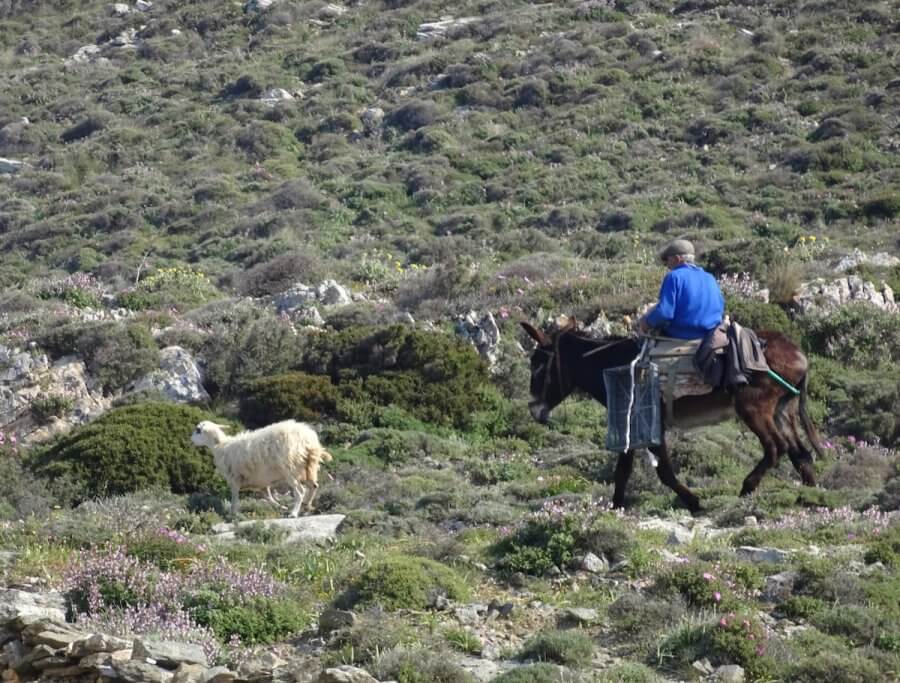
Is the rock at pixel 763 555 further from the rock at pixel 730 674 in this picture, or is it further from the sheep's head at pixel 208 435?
the sheep's head at pixel 208 435

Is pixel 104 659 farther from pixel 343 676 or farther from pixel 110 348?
pixel 110 348

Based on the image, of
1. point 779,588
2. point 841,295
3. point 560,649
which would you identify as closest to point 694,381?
point 779,588

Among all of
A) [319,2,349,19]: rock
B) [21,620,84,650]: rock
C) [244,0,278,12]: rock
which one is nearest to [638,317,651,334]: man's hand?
[21,620,84,650]: rock

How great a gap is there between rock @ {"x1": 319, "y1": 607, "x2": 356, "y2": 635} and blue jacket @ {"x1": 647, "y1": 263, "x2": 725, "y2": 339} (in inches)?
207

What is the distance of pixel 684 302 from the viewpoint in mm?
12484

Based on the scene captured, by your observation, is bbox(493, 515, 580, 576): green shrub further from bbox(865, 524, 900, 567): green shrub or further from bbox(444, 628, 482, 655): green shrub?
bbox(865, 524, 900, 567): green shrub

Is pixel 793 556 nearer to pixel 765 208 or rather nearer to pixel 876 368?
pixel 876 368

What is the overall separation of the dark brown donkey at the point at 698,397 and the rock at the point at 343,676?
A: 6070 mm

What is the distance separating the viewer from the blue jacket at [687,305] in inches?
487

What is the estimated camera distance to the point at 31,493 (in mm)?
14438

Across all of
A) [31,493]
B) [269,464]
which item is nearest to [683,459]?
[269,464]

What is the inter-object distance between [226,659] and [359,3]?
59449mm

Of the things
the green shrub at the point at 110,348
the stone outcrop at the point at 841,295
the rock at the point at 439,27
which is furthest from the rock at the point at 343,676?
the rock at the point at 439,27

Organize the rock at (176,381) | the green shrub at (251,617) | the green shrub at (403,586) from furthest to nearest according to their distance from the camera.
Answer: the rock at (176,381) < the green shrub at (403,586) < the green shrub at (251,617)
